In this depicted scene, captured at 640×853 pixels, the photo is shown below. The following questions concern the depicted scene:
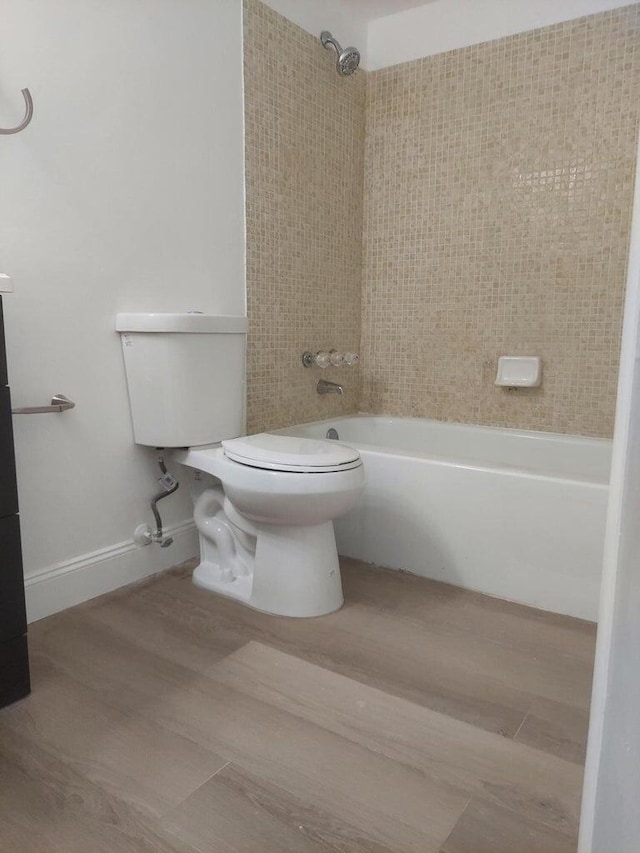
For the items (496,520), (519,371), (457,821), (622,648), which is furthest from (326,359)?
(622,648)

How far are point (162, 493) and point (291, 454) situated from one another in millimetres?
565

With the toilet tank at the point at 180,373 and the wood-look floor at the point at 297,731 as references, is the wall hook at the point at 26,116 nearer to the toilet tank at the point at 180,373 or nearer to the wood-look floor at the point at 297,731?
the toilet tank at the point at 180,373

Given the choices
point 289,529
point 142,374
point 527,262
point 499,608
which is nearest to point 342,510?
point 289,529

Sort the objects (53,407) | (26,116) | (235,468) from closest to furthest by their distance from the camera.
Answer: (26,116) → (53,407) → (235,468)

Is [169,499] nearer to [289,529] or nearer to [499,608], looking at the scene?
[289,529]

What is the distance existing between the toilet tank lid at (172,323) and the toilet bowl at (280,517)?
1.16 feet

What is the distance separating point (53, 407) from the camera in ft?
5.55

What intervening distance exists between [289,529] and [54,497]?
666mm

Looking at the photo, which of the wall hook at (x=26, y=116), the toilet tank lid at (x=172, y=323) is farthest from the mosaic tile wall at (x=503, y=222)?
the wall hook at (x=26, y=116)

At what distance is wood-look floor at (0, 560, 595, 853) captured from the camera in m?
1.07

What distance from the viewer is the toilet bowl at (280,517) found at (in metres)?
1.72

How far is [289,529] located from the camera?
1810 millimetres

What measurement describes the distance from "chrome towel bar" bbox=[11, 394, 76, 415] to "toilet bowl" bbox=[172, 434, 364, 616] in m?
0.41

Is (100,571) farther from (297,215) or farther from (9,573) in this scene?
(297,215)
